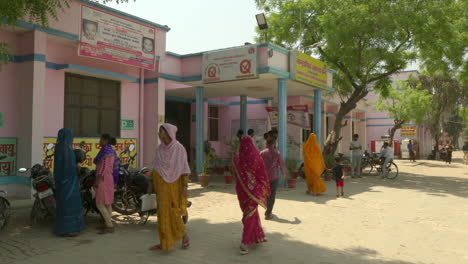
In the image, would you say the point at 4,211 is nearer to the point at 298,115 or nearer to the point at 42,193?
the point at 42,193

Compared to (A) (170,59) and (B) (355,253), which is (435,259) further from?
(A) (170,59)

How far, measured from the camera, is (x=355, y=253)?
15.0 feet

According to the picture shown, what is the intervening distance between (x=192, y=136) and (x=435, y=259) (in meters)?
12.3

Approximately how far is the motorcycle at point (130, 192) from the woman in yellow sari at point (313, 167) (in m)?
4.67

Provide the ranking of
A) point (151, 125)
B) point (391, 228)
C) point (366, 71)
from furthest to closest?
point (366, 71) < point (151, 125) < point (391, 228)

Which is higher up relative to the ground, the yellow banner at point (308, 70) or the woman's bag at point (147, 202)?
the yellow banner at point (308, 70)

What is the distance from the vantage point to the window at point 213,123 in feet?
54.8

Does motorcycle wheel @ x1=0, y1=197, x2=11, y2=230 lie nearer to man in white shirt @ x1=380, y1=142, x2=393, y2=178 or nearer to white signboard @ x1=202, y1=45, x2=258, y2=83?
white signboard @ x1=202, y1=45, x2=258, y2=83

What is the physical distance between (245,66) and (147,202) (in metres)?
6.02

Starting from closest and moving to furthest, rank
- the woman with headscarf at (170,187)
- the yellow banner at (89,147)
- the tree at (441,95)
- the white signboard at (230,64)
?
1. the woman with headscarf at (170,187)
2. the yellow banner at (89,147)
3. the white signboard at (230,64)
4. the tree at (441,95)

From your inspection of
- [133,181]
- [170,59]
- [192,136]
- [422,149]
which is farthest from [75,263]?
[422,149]

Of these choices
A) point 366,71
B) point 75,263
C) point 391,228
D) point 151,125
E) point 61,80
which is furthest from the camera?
point 366,71

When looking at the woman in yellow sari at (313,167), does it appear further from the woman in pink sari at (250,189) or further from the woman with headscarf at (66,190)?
the woman with headscarf at (66,190)

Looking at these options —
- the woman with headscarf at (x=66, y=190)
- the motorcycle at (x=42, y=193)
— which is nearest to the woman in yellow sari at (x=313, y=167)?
the woman with headscarf at (x=66, y=190)
